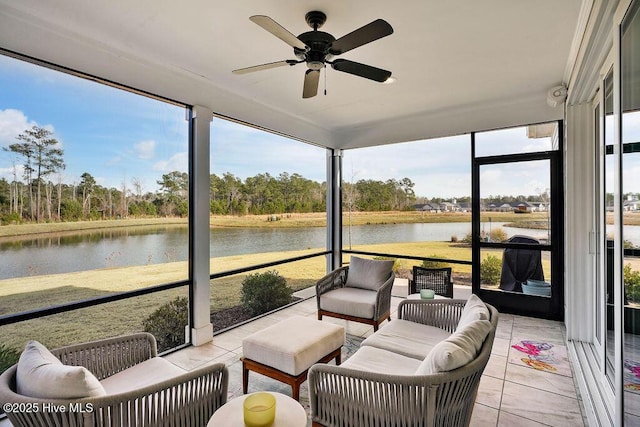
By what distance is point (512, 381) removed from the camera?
2598 mm

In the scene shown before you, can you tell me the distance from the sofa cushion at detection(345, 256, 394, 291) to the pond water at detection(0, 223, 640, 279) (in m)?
1.36

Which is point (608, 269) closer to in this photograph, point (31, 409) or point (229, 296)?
point (31, 409)

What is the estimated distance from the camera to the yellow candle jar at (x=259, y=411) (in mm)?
1354

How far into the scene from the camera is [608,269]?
7.54 ft

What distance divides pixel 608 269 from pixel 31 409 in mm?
3445

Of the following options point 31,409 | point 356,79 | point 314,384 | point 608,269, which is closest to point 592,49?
point 608,269

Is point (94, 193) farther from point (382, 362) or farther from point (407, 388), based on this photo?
point (407, 388)

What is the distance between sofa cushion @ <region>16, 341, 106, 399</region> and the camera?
1295mm

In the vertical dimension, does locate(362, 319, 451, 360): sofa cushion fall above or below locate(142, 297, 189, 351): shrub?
above

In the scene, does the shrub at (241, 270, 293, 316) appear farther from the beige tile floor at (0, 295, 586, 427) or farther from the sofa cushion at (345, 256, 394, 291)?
the sofa cushion at (345, 256, 394, 291)

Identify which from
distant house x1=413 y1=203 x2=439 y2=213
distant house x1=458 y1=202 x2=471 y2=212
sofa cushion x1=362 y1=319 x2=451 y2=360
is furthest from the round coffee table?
distant house x1=413 y1=203 x2=439 y2=213

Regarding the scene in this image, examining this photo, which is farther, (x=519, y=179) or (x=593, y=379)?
(x=519, y=179)

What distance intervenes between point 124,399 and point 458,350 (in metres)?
1.56

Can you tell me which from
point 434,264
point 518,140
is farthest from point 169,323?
point 518,140
